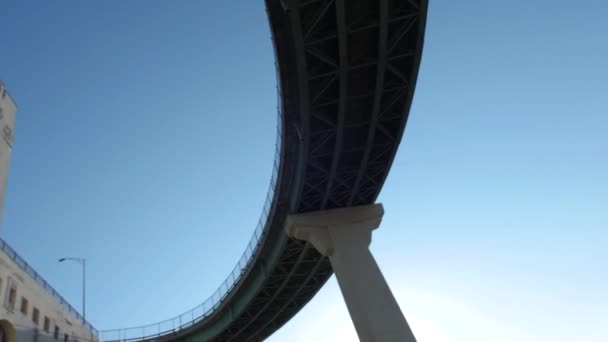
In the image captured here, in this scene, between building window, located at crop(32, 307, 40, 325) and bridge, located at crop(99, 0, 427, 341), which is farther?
building window, located at crop(32, 307, 40, 325)

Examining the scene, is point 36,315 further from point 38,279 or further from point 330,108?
point 330,108

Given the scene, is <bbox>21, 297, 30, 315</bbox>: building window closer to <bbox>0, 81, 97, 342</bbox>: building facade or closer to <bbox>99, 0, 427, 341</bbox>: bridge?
<bbox>0, 81, 97, 342</bbox>: building facade

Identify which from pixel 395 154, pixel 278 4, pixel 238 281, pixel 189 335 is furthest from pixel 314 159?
pixel 189 335

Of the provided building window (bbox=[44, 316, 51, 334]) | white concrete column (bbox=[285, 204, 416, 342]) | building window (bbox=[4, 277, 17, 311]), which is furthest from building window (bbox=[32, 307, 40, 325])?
white concrete column (bbox=[285, 204, 416, 342])

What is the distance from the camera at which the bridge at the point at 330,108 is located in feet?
63.5

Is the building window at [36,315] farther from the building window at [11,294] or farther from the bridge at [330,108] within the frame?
the bridge at [330,108]

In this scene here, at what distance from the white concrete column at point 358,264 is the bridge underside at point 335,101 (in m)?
0.85

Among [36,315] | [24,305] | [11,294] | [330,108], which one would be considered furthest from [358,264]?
[36,315]

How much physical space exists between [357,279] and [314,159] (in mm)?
6941

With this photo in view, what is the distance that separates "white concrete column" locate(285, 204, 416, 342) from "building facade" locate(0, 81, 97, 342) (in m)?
17.1

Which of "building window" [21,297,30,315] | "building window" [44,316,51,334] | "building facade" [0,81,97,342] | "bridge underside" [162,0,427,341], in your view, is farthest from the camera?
"building window" [44,316,51,334]

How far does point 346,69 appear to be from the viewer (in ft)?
68.3

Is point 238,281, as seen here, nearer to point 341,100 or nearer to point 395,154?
point 395,154

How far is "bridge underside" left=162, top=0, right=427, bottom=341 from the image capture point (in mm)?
19328
